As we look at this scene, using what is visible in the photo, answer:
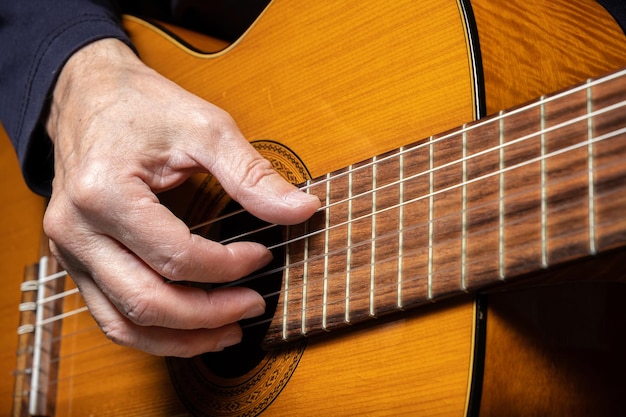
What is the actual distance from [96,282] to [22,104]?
17.6 inches

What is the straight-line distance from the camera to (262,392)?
872 millimetres

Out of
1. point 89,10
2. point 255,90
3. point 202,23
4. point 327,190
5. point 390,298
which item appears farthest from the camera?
point 202,23

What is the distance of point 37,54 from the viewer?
1.18 metres

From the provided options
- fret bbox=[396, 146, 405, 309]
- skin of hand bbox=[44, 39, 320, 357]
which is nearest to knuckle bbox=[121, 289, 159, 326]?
skin of hand bbox=[44, 39, 320, 357]

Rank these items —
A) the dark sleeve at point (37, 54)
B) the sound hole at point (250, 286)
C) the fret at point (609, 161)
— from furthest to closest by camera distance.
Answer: the dark sleeve at point (37, 54) → the sound hole at point (250, 286) → the fret at point (609, 161)

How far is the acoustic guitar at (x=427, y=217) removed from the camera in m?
0.63

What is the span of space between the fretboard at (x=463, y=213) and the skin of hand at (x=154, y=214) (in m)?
0.05

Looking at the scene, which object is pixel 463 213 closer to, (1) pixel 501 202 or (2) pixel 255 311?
(1) pixel 501 202

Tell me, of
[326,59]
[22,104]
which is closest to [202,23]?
[22,104]

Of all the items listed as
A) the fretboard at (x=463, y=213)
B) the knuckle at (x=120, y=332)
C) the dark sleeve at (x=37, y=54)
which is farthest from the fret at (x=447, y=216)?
the dark sleeve at (x=37, y=54)

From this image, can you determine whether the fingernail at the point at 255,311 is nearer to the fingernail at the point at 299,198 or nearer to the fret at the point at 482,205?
the fingernail at the point at 299,198

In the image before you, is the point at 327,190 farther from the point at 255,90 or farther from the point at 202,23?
the point at 202,23

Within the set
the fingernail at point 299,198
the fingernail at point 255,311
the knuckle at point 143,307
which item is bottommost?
the fingernail at point 255,311

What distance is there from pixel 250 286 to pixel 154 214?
0.58 ft
